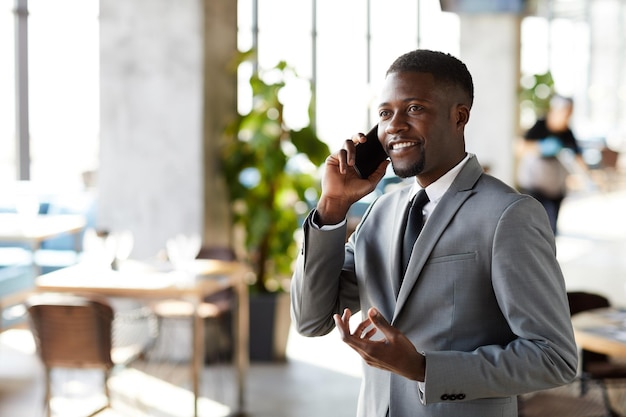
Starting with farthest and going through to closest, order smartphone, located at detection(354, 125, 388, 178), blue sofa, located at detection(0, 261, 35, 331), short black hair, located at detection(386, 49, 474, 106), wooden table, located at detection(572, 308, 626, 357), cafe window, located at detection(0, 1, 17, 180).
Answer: cafe window, located at detection(0, 1, 17, 180), blue sofa, located at detection(0, 261, 35, 331), wooden table, located at detection(572, 308, 626, 357), smartphone, located at detection(354, 125, 388, 178), short black hair, located at detection(386, 49, 474, 106)

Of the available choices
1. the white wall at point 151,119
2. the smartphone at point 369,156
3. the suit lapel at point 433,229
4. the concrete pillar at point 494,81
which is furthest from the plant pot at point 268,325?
the concrete pillar at point 494,81

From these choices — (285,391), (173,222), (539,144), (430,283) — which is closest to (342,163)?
(430,283)

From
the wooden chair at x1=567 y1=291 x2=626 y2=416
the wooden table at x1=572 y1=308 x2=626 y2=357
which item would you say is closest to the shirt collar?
the wooden table at x1=572 y1=308 x2=626 y2=357

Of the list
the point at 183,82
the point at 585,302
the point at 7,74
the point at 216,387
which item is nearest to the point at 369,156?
the point at 585,302

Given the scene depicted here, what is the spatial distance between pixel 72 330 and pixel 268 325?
7.29ft

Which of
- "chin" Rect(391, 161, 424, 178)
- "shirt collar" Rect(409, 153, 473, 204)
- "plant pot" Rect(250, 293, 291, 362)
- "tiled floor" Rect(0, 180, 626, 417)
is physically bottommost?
"tiled floor" Rect(0, 180, 626, 417)

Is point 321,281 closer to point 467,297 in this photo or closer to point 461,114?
point 467,297

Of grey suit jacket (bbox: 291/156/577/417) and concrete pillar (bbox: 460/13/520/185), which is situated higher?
concrete pillar (bbox: 460/13/520/185)

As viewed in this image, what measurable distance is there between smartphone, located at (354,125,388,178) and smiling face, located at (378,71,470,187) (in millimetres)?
116

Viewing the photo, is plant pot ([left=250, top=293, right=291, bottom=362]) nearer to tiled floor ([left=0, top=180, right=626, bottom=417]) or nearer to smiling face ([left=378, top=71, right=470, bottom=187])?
tiled floor ([left=0, top=180, right=626, bottom=417])

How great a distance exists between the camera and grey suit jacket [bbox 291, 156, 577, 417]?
152cm

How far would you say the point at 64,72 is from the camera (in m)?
9.03

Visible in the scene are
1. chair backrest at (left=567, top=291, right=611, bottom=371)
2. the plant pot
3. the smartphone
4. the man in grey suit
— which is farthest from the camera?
the plant pot

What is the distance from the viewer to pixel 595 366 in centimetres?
430
